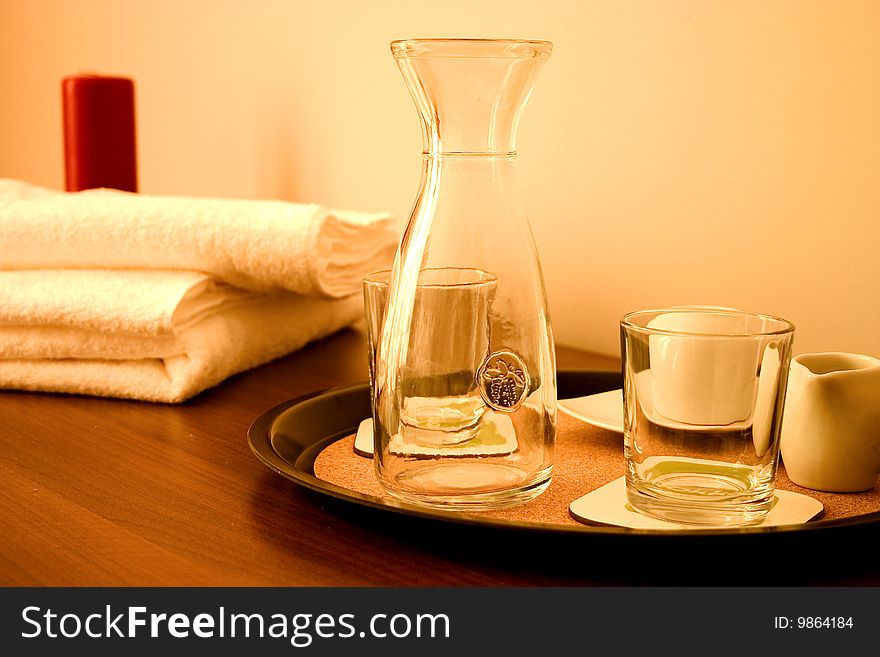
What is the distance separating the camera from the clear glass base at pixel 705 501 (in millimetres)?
441

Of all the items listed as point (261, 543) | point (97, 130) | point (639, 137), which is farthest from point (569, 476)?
point (97, 130)

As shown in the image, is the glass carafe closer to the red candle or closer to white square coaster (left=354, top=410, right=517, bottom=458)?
white square coaster (left=354, top=410, right=517, bottom=458)

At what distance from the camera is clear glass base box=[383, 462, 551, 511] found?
467 millimetres

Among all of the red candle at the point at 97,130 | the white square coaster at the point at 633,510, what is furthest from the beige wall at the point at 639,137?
the white square coaster at the point at 633,510

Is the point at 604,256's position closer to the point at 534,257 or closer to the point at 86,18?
the point at 534,257

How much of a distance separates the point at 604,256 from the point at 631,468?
16.1 inches

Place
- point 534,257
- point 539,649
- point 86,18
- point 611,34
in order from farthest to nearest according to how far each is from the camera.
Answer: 1. point 86,18
2. point 611,34
3. point 534,257
4. point 539,649

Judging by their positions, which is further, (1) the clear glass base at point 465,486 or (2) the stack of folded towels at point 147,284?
(2) the stack of folded towels at point 147,284

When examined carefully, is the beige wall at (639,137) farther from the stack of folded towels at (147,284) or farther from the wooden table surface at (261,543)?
the wooden table surface at (261,543)

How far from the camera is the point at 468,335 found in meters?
0.48

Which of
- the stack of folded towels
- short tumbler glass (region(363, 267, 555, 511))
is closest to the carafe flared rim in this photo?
short tumbler glass (region(363, 267, 555, 511))

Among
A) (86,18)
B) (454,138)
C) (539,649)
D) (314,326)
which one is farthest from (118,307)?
(86,18)

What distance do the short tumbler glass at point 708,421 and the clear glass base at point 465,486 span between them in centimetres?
6

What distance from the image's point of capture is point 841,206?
703 mm
